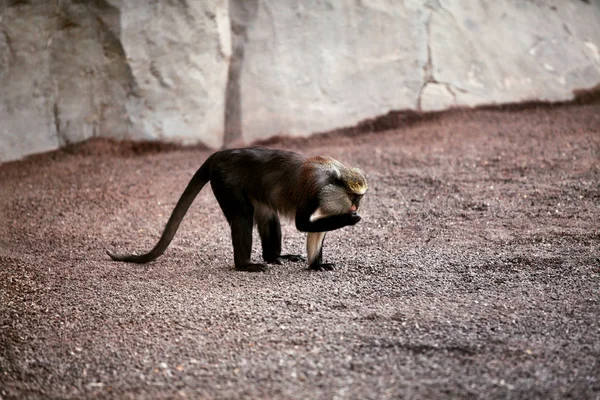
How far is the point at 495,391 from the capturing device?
10.9ft

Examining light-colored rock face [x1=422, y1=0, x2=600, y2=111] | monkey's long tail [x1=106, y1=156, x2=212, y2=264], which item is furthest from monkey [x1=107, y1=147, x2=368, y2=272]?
light-colored rock face [x1=422, y1=0, x2=600, y2=111]

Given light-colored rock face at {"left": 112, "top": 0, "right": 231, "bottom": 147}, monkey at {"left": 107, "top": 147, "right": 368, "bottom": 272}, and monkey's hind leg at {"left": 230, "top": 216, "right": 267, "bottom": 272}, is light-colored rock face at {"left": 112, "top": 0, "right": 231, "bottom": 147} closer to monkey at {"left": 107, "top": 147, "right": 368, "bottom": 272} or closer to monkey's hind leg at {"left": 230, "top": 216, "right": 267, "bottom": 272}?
monkey at {"left": 107, "top": 147, "right": 368, "bottom": 272}

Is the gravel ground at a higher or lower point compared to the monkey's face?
lower

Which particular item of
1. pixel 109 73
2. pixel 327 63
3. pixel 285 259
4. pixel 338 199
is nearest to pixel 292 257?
pixel 285 259

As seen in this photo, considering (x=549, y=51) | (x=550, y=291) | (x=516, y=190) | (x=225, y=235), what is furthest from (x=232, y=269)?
(x=549, y=51)

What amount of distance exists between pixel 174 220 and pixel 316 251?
1.09 m

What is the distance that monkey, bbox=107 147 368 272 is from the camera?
4984 mm

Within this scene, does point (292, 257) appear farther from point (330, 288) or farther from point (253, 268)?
point (330, 288)

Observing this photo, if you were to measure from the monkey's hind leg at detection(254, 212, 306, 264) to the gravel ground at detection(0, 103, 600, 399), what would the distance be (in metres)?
0.15

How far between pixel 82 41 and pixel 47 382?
5732mm

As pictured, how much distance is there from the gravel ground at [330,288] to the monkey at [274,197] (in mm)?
194

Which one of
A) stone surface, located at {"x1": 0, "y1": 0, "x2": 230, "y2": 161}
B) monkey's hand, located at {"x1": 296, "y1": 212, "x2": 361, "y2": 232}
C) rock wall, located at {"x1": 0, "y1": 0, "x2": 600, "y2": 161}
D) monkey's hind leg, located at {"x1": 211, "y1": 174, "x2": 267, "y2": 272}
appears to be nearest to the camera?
monkey's hand, located at {"x1": 296, "y1": 212, "x2": 361, "y2": 232}

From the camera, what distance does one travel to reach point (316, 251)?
530 centimetres

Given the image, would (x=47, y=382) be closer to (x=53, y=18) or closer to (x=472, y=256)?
(x=472, y=256)
